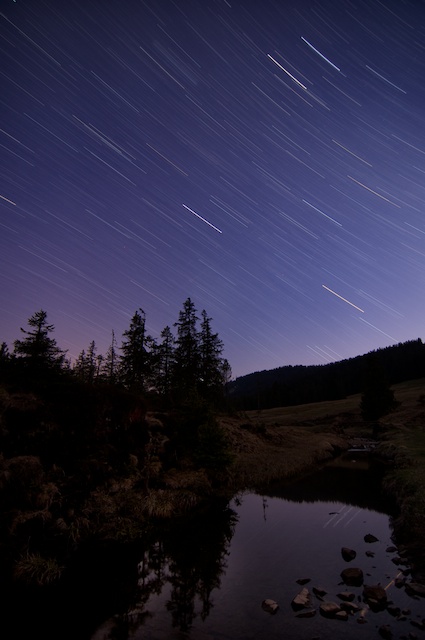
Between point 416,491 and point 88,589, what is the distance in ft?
60.5

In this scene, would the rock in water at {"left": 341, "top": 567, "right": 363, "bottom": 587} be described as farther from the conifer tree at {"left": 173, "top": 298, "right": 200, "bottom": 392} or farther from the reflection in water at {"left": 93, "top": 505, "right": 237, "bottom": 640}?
the conifer tree at {"left": 173, "top": 298, "right": 200, "bottom": 392}

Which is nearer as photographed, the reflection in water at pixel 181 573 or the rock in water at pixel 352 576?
the reflection in water at pixel 181 573

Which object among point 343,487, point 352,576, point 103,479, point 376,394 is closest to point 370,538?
point 352,576

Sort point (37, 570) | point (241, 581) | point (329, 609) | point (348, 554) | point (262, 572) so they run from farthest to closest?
point (348, 554) → point (262, 572) → point (241, 581) → point (37, 570) → point (329, 609)

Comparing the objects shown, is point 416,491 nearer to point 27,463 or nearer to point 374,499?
point 374,499

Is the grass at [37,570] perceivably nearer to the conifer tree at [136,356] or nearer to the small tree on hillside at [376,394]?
the conifer tree at [136,356]

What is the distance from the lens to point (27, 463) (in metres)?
16.4

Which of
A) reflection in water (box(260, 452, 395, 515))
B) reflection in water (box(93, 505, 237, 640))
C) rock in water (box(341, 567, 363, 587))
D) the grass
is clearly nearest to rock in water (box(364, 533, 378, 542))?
rock in water (box(341, 567, 363, 587))

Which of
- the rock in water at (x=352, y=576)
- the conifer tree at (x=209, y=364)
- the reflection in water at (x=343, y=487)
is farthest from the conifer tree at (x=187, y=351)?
the rock in water at (x=352, y=576)

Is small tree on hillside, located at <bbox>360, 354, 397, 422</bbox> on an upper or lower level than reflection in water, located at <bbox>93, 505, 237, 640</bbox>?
upper

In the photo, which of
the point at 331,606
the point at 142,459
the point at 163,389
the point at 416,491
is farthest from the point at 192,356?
the point at 331,606

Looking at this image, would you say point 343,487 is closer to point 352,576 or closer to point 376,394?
point 352,576

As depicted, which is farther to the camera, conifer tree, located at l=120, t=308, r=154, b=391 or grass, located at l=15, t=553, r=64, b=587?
conifer tree, located at l=120, t=308, r=154, b=391

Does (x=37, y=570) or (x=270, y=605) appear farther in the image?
(x=37, y=570)
